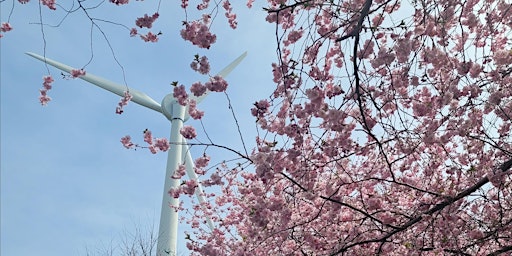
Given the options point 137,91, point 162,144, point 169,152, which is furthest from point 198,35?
point 137,91

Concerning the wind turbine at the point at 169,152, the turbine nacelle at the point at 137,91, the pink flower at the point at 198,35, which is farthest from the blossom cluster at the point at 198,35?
the turbine nacelle at the point at 137,91

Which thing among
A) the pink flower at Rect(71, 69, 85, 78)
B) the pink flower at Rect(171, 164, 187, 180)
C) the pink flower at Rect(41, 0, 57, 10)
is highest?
the pink flower at Rect(71, 69, 85, 78)

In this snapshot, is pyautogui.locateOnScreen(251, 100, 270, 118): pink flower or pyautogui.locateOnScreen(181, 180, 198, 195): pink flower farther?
pyautogui.locateOnScreen(181, 180, 198, 195): pink flower

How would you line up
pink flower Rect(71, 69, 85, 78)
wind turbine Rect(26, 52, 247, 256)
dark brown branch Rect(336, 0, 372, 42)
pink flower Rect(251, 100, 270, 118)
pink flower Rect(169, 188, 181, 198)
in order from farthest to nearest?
wind turbine Rect(26, 52, 247, 256)
pink flower Rect(71, 69, 85, 78)
pink flower Rect(169, 188, 181, 198)
pink flower Rect(251, 100, 270, 118)
dark brown branch Rect(336, 0, 372, 42)

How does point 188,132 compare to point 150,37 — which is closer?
point 188,132

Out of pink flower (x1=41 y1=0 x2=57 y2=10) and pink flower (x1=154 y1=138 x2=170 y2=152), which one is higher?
pink flower (x1=41 y1=0 x2=57 y2=10)

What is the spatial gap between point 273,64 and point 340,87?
68 cm

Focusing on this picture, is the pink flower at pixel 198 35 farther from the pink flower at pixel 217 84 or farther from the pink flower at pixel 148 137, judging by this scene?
the pink flower at pixel 148 137

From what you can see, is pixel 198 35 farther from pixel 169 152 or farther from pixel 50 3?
pixel 169 152

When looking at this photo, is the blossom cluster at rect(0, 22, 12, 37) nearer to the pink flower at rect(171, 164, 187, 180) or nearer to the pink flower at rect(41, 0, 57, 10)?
the pink flower at rect(41, 0, 57, 10)

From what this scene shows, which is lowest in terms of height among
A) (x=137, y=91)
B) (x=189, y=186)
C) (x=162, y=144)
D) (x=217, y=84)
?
(x=189, y=186)

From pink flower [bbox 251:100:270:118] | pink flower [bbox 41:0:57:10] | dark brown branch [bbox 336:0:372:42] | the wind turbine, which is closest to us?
dark brown branch [bbox 336:0:372:42]

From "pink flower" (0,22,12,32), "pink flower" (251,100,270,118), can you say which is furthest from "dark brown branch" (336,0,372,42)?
"pink flower" (0,22,12,32)

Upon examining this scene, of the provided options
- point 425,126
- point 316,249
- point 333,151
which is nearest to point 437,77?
point 425,126
